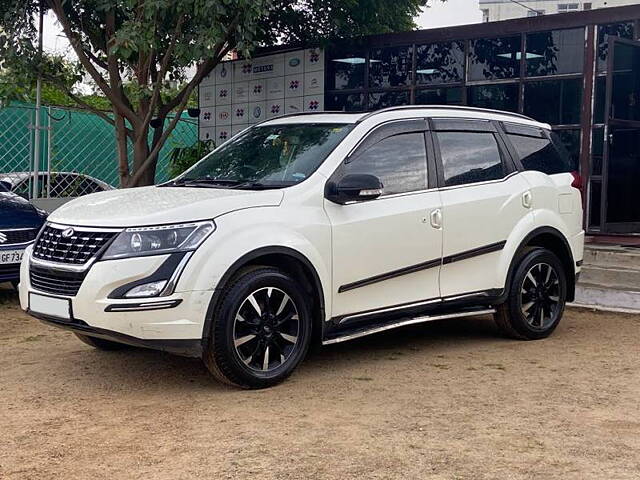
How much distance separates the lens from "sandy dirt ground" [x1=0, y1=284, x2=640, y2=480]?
396cm

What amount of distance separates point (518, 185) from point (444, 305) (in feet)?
3.95

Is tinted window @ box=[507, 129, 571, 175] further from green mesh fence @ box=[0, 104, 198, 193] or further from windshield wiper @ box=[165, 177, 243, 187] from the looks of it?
green mesh fence @ box=[0, 104, 198, 193]

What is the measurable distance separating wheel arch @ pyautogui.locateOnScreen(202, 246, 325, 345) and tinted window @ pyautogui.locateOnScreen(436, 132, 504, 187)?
145cm

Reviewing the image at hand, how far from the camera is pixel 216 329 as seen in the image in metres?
5.00

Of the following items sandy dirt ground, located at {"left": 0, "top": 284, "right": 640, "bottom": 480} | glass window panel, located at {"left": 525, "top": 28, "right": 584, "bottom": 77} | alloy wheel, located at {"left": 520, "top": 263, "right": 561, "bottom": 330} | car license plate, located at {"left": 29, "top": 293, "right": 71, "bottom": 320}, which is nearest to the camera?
sandy dirt ground, located at {"left": 0, "top": 284, "right": 640, "bottom": 480}

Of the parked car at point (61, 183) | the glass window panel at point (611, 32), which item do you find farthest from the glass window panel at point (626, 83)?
the parked car at point (61, 183)

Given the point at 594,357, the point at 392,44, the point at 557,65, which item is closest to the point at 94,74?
the point at 392,44

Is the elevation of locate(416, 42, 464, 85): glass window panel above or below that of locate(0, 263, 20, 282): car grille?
above

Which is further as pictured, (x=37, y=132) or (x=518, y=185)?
(x=37, y=132)

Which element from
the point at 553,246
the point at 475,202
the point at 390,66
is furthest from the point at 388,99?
the point at 475,202

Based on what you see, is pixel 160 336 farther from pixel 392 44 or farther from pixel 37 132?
pixel 392 44

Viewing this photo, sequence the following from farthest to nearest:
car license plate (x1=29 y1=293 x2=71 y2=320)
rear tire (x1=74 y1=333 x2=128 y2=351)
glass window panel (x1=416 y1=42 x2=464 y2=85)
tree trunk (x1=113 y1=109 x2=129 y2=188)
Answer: glass window panel (x1=416 y1=42 x2=464 y2=85), tree trunk (x1=113 y1=109 x2=129 y2=188), rear tire (x1=74 y1=333 x2=128 y2=351), car license plate (x1=29 y1=293 x2=71 y2=320)

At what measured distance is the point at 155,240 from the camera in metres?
4.97

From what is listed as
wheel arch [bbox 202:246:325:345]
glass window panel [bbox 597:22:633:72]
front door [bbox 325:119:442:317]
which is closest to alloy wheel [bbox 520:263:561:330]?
front door [bbox 325:119:442:317]
